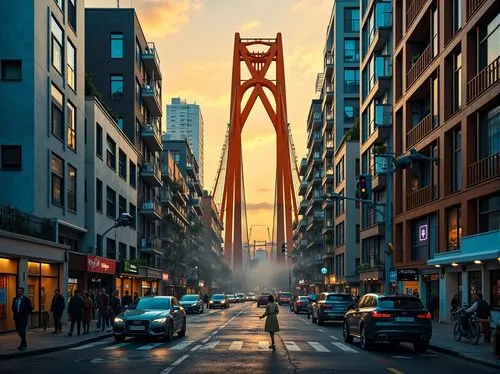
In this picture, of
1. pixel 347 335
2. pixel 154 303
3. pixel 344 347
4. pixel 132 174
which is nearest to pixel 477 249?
pixel 347 335

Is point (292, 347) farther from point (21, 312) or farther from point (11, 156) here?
point (11, 156)

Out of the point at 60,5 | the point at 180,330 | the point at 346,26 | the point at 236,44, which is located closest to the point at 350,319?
the point at 180,330

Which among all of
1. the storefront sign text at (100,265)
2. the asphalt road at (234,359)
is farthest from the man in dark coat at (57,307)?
the storefront sign text at (100,265)

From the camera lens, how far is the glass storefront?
92.8ft

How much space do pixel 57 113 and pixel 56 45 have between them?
328 centimetres

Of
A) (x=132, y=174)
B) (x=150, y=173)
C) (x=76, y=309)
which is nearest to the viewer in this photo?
(x=76, y=309)

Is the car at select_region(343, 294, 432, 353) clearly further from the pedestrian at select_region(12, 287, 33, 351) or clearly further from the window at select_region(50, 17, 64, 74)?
the window at select_region(50, 17, 64, 74)

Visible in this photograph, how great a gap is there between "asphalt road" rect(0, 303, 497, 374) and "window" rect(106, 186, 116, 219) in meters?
25.7

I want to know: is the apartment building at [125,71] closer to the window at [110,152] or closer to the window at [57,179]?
the window at [110,152]

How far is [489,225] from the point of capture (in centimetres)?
3103

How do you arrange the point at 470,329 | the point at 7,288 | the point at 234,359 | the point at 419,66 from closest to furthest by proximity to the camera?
the point at 234,359 < the point at 470,329 < the point at 7,288 < the point at 419,66

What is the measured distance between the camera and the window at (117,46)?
6054cm

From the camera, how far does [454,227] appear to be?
3559 cm

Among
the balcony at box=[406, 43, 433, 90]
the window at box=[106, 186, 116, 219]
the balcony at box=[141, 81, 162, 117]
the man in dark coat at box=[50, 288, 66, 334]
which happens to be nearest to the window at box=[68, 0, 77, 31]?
the window at box=[106, 186, 116, 219]
